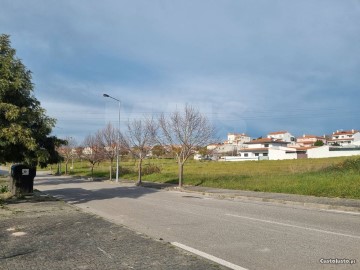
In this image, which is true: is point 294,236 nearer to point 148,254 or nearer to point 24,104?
point 148,254

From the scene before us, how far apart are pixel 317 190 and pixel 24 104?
14126 mm

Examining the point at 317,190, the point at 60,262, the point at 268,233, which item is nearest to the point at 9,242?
the point at 60,262

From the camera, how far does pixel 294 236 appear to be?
29.8ft

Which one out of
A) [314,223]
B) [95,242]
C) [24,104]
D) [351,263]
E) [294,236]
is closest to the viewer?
[351,263]

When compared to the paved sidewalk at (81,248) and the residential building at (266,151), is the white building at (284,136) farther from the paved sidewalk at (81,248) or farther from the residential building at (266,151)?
the paved sidewalk at (81,248)

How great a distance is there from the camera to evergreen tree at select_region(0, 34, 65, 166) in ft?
48.1

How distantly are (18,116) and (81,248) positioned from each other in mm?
8587

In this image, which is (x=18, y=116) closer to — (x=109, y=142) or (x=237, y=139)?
(x=109, y=142)

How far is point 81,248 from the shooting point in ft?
→ 25.8

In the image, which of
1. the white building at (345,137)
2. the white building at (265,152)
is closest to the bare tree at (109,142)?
the white building at (265,152)

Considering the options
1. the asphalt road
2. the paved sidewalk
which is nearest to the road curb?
the asphalt road

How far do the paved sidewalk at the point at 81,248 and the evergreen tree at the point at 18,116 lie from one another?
3.53 metres

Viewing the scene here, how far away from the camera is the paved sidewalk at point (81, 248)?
655 cm

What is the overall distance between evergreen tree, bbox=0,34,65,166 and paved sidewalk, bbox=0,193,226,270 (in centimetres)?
353
